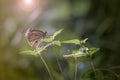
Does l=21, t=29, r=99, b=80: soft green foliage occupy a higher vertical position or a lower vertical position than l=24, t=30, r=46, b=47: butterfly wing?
lower

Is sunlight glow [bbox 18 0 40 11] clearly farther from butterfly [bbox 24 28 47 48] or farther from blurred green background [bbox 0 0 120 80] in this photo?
butterfly [bbox 24 28 47 48]

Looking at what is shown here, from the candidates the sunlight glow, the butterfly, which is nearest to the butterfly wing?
the butterfly

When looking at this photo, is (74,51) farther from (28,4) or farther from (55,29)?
(28,4)

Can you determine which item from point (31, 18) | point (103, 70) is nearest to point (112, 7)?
point (103, 70)

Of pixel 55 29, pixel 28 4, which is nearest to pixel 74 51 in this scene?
pixel 55 29

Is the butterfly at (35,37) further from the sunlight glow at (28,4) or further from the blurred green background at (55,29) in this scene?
the sunlight glow at (28,4)

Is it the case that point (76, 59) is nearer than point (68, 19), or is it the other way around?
point (76, 59)

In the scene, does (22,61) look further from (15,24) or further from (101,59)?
(101,59)

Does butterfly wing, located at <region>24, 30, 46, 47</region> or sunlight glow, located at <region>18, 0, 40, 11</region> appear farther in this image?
sunlight glow, located at <region>18, 0, 40, 11</region>

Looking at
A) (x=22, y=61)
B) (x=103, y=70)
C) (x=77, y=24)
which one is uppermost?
(x=77, y=24)
